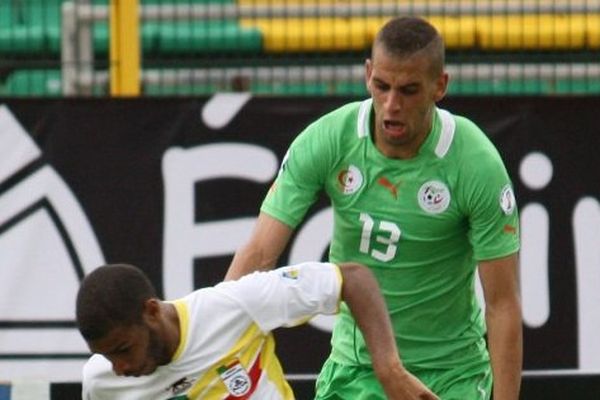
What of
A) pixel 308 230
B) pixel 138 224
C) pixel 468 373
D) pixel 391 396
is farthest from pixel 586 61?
pixel 391 396

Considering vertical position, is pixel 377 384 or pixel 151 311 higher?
pixel 151 311

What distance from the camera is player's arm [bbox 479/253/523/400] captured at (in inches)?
228

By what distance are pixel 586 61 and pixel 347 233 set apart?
4.02m

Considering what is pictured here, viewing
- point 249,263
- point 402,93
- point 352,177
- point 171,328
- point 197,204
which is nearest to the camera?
point 171,328

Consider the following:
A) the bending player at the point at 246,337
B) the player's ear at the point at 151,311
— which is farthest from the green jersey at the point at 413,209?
the player's ear at the point at 151,311

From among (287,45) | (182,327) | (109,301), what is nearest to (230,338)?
(182,327)

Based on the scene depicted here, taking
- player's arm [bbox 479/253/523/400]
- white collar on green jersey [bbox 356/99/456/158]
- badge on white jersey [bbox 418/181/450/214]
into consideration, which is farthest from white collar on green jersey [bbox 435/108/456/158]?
player's arm [bbox 479/253/523/400]

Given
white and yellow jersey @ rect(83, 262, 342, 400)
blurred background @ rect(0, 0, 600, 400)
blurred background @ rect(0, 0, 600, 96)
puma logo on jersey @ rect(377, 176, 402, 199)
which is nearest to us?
white and yellow jersey @ rect(83, 262, 342, 400)

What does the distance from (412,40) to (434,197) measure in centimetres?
54

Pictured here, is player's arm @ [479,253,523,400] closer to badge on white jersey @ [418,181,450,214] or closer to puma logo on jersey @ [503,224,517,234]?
puma logo on jersey @ [503,224,517,234]

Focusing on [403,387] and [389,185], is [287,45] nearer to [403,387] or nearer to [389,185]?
[389,185]

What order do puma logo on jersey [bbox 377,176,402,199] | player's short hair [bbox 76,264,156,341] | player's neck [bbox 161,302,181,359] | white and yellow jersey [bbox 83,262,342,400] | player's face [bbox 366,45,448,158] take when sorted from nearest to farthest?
player's short hair [bbox 76,264,156,341] → player's neck [bbox 161,302,181,359] → white and yellow jersey [bbox 83,262,342,400] → player's face [bbox 366,45,448,158] → puma logo on jersey [bbox 377,176,402,199]

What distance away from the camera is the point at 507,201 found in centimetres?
580

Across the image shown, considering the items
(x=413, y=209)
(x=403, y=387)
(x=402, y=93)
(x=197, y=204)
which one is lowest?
(x=197, y=204)
